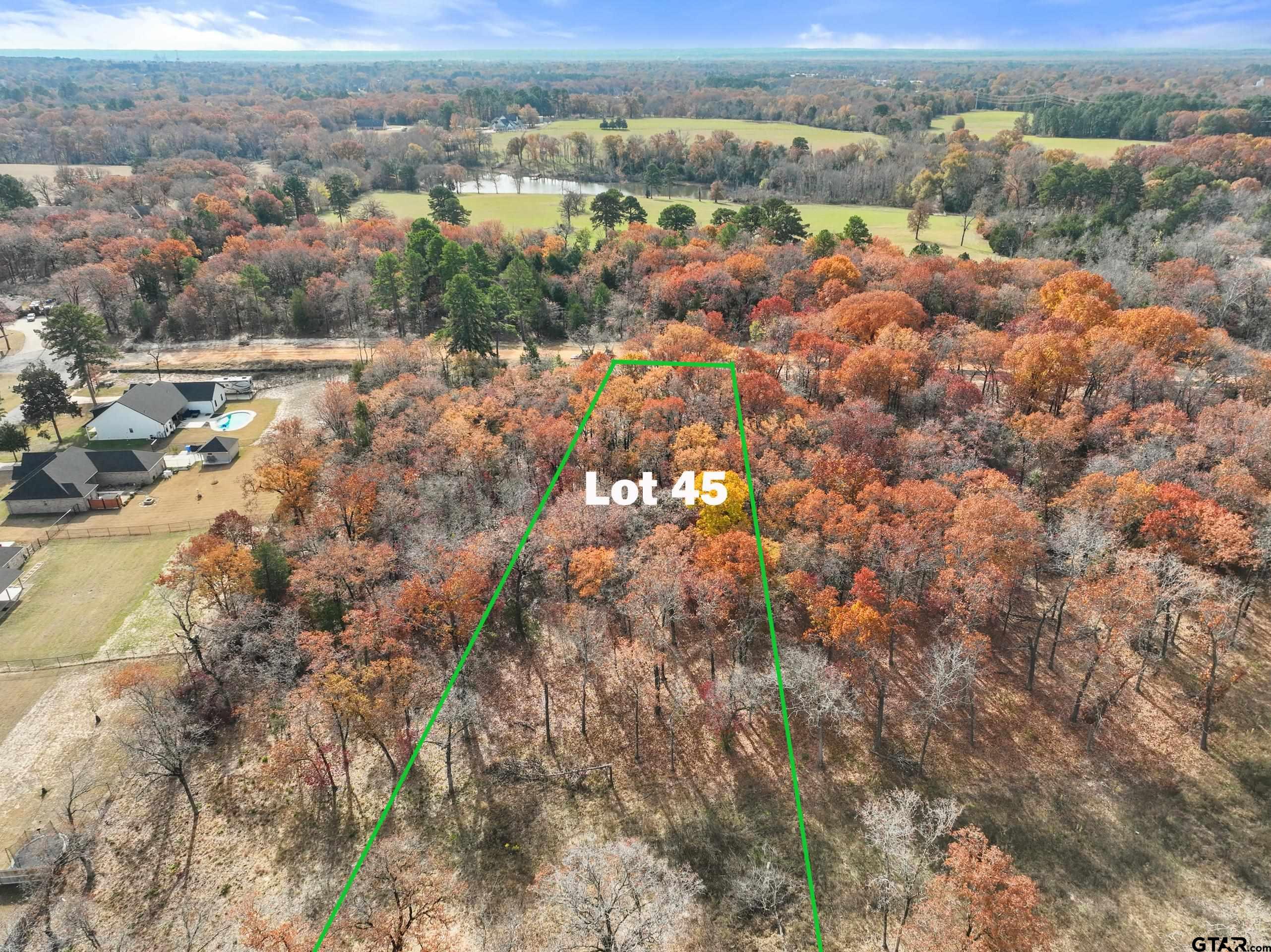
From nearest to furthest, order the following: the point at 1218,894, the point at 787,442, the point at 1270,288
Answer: the point at 1218,894, the point at 787,442, the point at 1270,288

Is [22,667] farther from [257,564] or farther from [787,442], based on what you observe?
[787,442]

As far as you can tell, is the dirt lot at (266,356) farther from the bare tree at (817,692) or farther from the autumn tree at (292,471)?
the bare tree at (817,692)

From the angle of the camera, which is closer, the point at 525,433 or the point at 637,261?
the point at 525,433

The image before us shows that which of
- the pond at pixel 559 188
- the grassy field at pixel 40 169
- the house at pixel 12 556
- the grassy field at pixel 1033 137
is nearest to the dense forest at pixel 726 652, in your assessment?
the house at pixel 12 556

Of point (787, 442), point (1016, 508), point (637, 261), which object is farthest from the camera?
point (637, 261)

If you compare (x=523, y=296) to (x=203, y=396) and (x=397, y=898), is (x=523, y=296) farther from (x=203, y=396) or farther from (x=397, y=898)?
(x=397, y=898)

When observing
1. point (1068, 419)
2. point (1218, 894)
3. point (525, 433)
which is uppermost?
point (1068, 419)

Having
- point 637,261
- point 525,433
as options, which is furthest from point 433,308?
point 525,433

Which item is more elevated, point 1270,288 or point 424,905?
point 1270,288
